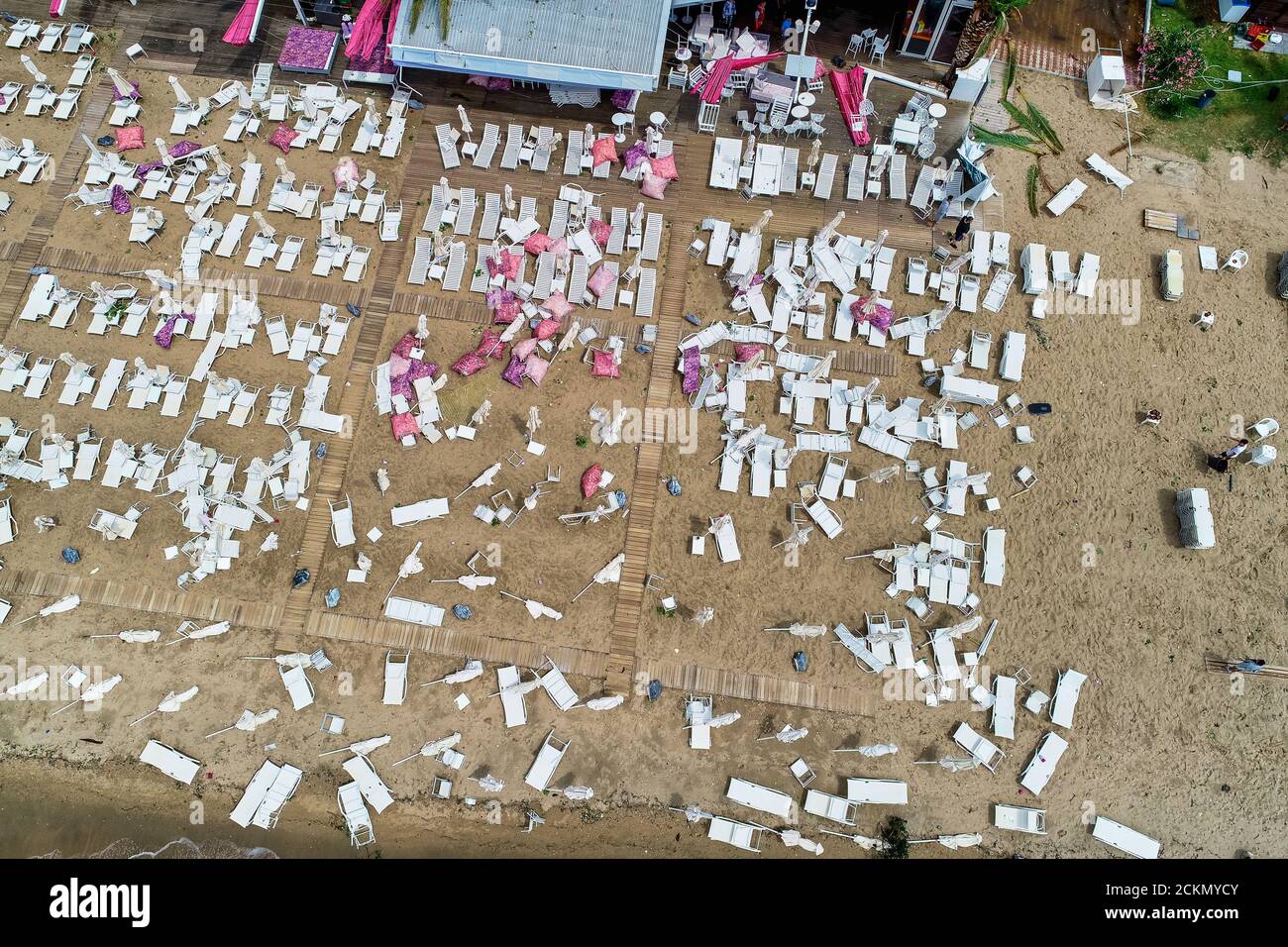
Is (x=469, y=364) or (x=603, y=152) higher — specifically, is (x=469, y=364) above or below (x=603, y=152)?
below

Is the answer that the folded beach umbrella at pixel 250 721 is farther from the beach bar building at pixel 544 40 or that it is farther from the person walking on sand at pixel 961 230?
the person walking on sand at pixel 961 230

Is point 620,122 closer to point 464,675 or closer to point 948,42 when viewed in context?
point 948,42

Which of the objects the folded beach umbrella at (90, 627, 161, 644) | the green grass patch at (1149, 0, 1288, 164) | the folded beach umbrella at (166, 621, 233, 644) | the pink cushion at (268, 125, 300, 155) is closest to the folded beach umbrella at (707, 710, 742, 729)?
the folded beach umbrella at (166, 621, 233, 644)

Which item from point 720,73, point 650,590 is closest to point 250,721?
point 650,590

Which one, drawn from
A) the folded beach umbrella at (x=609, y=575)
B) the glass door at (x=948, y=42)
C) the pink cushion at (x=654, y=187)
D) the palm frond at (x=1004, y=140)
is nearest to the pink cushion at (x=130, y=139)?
the pink cushion at (x=654, y=187)
